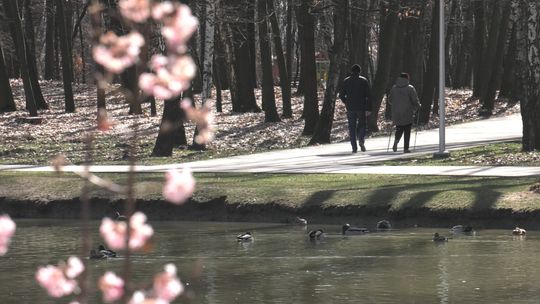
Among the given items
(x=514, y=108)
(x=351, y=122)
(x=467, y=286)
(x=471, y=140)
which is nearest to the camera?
(x=467, y=286)

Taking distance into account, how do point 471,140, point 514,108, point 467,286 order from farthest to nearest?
point 514,108
point 471,140
point 467,286

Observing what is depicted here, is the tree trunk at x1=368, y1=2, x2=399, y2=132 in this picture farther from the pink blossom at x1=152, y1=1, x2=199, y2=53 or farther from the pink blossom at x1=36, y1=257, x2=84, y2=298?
the pink blossom at x1=152, y1=1, x2=199, y2=53

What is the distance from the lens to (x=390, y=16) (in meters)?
34.2

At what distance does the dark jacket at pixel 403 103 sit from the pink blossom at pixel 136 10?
22.4 m

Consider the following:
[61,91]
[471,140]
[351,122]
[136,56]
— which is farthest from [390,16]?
[136,56]

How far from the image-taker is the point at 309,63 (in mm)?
31750

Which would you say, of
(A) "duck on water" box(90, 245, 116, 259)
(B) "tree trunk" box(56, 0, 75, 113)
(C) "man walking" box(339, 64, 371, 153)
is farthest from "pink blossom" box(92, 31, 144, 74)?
(B) "tree trunk" box(56, 0, 75, 113)

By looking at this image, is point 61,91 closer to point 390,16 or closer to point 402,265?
point 390,16

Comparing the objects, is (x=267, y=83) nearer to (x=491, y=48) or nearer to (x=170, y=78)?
(x=491, y=48)

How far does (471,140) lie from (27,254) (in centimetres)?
1760

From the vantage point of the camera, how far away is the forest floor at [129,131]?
28.1 meters

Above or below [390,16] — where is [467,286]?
below

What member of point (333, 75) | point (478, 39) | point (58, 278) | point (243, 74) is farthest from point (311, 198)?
point (478, 39)

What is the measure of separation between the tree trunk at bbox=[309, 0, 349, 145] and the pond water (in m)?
12.7
